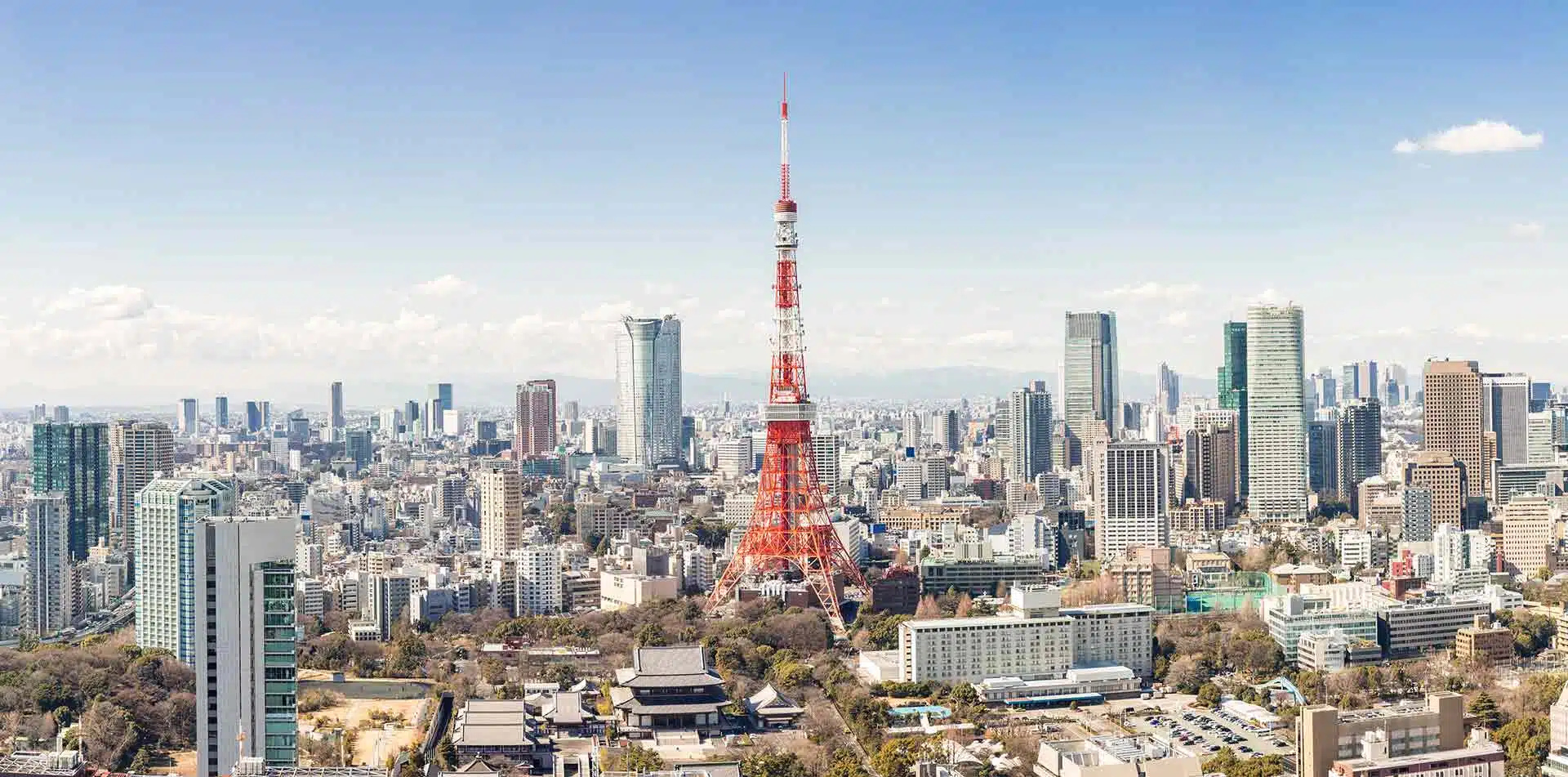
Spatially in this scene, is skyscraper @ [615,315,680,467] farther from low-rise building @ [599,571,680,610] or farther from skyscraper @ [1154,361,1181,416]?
low-rise building @ [599,571,680,610]

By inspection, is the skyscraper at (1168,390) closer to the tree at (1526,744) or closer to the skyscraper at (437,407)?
the skyscraper at (437,407)

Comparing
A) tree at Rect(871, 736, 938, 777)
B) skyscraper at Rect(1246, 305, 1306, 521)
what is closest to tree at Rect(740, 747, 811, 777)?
tree at Rect(871, 736, 938, 777)

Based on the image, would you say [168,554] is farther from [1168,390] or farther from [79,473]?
[1168,390]

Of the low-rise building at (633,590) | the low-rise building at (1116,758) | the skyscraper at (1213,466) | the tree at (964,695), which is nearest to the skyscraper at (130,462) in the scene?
the low-rise building at (633,590)

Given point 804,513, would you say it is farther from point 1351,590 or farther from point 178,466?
point 178,466

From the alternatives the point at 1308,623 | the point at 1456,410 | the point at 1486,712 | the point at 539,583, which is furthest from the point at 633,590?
the point at 1456,410

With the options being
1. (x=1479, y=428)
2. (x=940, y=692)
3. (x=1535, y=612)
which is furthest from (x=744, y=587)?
(x=1479, y=428)
